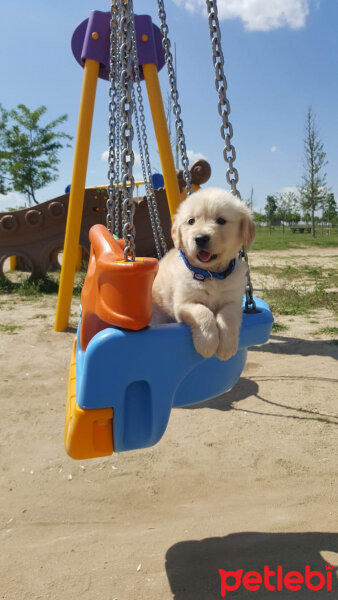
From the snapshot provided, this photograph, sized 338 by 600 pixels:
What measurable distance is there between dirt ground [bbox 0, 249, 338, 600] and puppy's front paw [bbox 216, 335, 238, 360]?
3.75 feet

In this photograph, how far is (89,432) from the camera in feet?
5.67

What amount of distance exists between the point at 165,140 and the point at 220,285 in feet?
10.6

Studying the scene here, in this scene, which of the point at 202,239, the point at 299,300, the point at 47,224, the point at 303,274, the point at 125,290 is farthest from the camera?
the point at 303,274

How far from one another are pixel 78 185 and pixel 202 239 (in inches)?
169

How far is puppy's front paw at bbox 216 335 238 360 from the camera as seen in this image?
5.89 feet

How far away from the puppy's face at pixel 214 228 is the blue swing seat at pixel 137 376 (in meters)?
0.39

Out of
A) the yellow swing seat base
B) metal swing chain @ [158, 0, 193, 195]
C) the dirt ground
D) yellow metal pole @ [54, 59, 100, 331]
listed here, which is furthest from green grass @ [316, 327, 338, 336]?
the yellow swing seat base

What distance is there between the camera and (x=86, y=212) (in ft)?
32.6

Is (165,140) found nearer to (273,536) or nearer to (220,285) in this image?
(220,285)

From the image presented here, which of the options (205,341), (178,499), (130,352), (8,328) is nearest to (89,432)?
(130,352)

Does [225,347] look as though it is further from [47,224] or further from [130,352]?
[47,224]

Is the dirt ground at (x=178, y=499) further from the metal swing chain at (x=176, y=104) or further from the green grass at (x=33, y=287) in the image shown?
the green grass at (x=33, y=287)

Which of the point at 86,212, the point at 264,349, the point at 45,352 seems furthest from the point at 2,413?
the point at 86,212

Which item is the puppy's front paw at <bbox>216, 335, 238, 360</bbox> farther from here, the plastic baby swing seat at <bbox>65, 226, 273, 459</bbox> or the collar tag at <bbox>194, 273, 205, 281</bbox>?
the collar tag at <bbox>194, 273, 205, 281</bbox>
